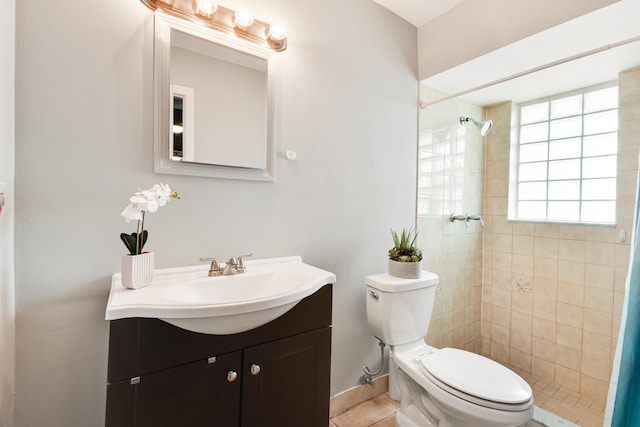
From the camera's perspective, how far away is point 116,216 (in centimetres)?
106

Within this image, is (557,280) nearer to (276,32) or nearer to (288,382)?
(288,382)

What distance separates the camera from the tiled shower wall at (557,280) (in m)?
1.78

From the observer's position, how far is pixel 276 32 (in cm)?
132

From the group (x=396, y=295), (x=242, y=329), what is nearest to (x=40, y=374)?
(x=242, y=329)

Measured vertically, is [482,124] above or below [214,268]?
above

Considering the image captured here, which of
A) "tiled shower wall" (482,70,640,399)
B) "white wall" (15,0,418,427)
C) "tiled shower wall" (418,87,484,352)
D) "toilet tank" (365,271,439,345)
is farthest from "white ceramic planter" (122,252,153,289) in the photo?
"tiled shower wall" (482,70,640,399)

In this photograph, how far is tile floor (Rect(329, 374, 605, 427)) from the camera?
1.61m

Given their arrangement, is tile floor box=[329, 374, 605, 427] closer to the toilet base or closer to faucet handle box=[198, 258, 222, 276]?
the toilet base

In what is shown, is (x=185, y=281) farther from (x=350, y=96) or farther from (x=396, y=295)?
(x=350, y=96)

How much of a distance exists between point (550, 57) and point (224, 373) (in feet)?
7.58

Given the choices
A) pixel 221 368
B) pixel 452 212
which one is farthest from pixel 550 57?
pixel 221 368

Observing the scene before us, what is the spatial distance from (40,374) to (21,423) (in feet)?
0.51

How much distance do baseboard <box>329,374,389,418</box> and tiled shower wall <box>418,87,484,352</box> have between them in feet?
1.69

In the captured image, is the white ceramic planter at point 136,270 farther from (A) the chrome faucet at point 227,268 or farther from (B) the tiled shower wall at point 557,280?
(B) the tiled shower wall at point 557,280
